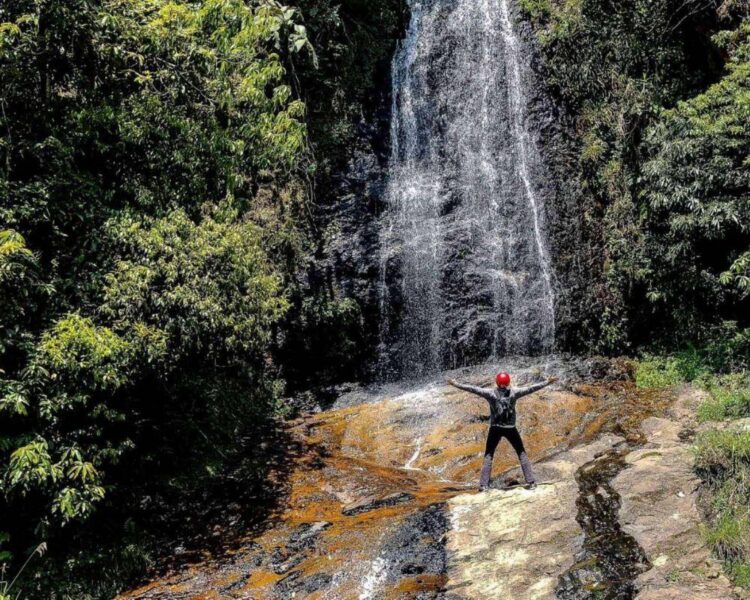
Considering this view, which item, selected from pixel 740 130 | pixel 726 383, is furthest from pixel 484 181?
pixel 726 383

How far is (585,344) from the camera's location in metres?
13.8

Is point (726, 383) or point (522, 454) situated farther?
point (726, 383)

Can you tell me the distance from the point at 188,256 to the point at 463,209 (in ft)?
27.9

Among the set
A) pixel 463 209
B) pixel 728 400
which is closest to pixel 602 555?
pixel 728 400

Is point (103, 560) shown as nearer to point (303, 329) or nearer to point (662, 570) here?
point (662, 570)

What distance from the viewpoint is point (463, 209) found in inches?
602

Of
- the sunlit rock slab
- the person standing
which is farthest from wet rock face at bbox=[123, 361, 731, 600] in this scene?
the person standing

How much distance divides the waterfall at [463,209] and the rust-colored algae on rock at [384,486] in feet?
6.85

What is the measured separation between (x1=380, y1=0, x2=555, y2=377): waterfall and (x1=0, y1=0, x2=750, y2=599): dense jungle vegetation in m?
1.25

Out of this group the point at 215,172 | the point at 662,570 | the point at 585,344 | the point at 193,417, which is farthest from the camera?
the point at 585,344

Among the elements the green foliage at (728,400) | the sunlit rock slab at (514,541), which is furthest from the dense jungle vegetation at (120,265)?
the green foliage at (728,400)

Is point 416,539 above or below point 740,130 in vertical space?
below

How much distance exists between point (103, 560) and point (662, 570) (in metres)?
6.17

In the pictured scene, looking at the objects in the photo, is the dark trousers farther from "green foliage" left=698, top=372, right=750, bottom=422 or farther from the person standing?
"green foliage" left=698, top=372, right=750, bottom=422
